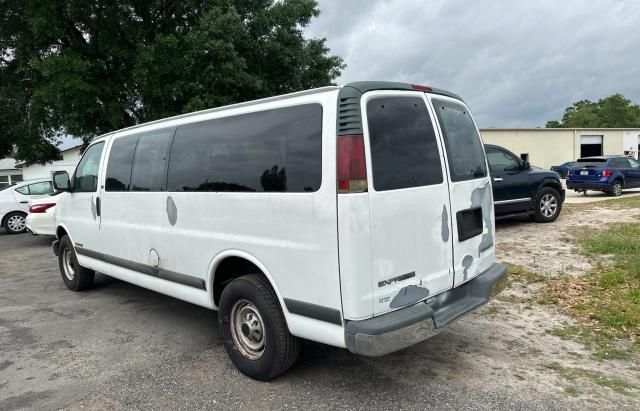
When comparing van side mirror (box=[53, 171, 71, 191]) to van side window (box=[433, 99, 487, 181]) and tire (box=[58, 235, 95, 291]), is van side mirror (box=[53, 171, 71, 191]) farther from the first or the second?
van side window (box=[433, 99, 487, 181])

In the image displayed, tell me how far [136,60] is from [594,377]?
12.0 m

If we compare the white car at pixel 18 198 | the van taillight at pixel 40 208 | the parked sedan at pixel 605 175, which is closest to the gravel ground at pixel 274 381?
the van taillight at pixel 40 208

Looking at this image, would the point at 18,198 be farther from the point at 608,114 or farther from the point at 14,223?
the point at 608,114

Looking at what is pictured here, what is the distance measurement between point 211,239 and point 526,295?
385cm

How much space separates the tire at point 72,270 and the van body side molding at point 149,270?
0.49 m

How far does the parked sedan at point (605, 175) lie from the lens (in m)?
18.1

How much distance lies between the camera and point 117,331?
16.5 ft

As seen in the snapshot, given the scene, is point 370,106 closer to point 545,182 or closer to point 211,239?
point 211,239

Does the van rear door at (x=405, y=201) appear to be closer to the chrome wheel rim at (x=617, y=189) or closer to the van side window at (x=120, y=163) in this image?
the van side window at (x=120, y=163)

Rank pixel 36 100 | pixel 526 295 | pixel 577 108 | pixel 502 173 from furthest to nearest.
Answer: pixel 577 108
pixel 36 100
pixel 502 173
pixel 526 295

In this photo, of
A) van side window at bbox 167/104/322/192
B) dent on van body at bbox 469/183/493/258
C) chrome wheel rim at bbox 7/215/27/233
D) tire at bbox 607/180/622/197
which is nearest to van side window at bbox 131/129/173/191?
van side window at bbox 167/104/322/192

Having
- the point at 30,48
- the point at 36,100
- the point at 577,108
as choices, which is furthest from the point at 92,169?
the point at 577,108

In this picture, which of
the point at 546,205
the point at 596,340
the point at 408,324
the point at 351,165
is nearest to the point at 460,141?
the point at 351,165

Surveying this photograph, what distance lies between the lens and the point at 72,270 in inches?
266
